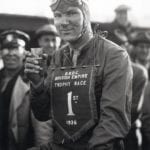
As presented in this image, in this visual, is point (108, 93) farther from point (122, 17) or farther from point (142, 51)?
point (122, 17)

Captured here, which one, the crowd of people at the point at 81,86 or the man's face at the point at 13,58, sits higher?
the crowd of people at the point at 81,86

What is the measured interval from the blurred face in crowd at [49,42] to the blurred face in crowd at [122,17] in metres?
2.48

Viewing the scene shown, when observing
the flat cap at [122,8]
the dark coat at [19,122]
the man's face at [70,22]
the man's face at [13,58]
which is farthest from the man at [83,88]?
the flat cap at [122,8]

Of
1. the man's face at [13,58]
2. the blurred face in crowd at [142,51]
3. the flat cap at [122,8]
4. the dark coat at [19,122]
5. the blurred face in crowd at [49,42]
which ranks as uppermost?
the flat cap at [122,8]

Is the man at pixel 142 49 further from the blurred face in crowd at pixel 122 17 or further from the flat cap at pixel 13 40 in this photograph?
the flat cap at pixel 13 40

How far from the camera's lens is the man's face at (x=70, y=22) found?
3.57 m

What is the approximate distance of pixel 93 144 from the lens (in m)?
3.15

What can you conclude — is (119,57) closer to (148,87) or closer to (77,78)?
(77,78)

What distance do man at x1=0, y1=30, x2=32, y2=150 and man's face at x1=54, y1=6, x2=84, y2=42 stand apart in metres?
2.41

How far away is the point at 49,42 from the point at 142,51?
1.91 metres

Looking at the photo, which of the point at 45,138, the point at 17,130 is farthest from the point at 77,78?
the point at 17,130

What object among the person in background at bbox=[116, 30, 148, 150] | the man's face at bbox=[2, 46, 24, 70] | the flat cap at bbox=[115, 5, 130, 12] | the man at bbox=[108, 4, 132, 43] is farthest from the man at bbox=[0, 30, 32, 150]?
the flat cap at bbox=[115, 5, 130, 12]

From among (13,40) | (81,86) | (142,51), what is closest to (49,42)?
(13,40)

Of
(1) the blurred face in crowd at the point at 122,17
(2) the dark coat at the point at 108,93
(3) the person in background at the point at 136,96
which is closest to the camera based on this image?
(2) the dark coat at the point at 108,93
